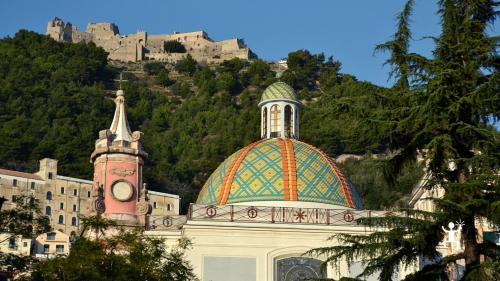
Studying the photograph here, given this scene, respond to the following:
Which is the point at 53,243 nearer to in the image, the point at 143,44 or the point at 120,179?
the point at 120,179

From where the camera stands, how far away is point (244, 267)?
29.4 m

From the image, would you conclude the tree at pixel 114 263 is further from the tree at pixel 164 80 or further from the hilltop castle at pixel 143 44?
the hilltop castle at pixel 143 44

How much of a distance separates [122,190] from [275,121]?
6.12 metres

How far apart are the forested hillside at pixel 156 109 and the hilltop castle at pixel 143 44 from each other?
5.60 m

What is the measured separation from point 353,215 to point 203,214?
4562 mm

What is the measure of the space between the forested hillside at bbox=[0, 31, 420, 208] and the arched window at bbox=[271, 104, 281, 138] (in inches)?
1051

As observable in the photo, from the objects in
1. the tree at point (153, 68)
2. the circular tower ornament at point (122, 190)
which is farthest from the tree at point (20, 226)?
the tree at point (153, 68)

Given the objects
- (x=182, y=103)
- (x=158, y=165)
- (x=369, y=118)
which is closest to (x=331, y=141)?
(x=158, y=165)

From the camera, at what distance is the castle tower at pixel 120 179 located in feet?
108

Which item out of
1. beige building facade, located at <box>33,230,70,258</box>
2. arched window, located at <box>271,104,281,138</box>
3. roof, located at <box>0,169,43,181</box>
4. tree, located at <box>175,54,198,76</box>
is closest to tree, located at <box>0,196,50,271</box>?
arched window, located at <box>271,104,281,138</box>

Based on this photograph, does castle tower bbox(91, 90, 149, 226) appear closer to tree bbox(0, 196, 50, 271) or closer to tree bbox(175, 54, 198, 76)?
tree bbox(0, 196, 50, 271)

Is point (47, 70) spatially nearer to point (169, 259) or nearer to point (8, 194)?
point (8, 194)

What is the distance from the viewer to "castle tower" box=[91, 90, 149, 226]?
32.8 meters

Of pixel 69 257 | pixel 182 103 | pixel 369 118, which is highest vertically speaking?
pixel 182 103
